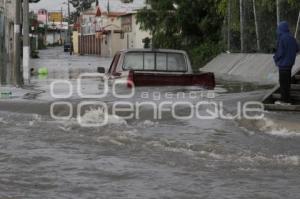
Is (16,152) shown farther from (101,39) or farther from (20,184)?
(101,39)

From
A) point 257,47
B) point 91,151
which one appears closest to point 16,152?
point 91,151

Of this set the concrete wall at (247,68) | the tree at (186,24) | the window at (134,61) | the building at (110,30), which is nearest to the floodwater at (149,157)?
the window at (134,61)

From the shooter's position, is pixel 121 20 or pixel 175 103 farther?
pixel 121 20

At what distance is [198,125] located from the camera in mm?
12445

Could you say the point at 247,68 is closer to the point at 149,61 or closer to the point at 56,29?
the point at 149,61

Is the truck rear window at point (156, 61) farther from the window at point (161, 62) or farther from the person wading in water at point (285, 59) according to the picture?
the person wading in water at point (285, 59)

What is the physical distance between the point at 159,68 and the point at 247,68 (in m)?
9.80

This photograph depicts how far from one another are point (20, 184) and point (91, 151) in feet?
7.52

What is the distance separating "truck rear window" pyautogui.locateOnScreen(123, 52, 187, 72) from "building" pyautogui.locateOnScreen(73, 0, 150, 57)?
158 feet

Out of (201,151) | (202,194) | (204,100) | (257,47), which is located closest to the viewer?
(202,194)

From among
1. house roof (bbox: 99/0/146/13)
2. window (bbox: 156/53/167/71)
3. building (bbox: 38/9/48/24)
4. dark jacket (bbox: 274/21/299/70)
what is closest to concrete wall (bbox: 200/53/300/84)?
window (bbox: 156/53/167/71)

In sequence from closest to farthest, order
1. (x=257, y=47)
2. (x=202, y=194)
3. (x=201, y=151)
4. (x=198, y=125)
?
1. (x=202, y=194)
2. (x=201, y=151)
3. (x=198, y=125)
4. (x=257, y=47)

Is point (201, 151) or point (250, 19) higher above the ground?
point (250, 19)

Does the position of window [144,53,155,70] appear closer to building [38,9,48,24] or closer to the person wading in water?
the person wading in water
